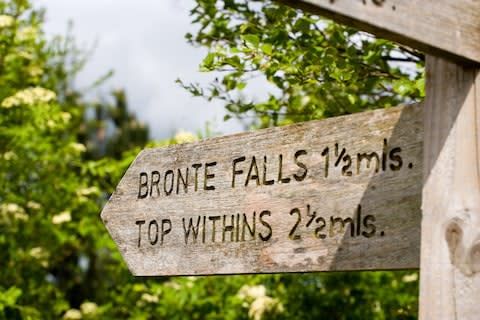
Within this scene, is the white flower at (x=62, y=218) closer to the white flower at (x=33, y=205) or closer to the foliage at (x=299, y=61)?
the white flower at (x=33, y=205)

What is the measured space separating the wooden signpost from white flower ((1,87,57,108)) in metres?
3.96

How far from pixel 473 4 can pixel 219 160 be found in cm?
73

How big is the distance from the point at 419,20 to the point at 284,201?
1.84 ft

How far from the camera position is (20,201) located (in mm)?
6543

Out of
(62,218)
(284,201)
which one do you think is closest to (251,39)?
(284,201)

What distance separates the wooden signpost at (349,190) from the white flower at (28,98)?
13.0ft

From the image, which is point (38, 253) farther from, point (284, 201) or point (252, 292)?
point (284, 201)

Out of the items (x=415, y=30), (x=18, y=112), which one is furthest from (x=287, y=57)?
(x=18, y=112)

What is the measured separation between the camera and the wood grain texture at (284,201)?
177 centimetres

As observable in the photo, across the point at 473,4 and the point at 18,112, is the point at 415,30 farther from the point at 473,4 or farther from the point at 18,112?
the point at 18,112

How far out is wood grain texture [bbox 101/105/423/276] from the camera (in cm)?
177

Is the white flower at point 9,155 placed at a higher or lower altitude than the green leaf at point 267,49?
higher

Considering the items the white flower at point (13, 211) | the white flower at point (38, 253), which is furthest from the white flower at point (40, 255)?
the white flower at point (13, 211)

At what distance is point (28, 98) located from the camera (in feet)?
20.4
